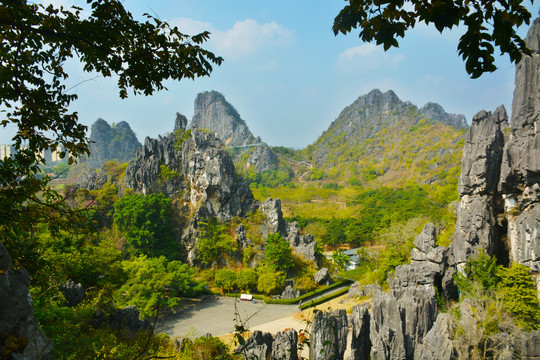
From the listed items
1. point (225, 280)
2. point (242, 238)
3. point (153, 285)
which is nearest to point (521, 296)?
point (225, 280)

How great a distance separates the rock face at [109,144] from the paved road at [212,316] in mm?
60604

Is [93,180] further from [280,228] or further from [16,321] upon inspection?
[16,321]

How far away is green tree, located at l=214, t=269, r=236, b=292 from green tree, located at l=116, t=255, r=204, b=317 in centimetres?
125

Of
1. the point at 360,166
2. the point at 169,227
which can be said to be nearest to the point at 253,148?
the point at 360,166

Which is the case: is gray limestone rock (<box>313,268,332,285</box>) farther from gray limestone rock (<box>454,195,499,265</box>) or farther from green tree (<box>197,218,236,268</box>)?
gray limestone rock (<box>454,195,499,265</box>)

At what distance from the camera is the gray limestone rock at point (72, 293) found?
983 centimetres

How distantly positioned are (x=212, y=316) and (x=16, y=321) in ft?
51.1

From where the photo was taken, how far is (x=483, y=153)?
14.9 metres

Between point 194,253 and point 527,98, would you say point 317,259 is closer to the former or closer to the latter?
point 194,253

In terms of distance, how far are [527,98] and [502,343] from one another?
11.3 m

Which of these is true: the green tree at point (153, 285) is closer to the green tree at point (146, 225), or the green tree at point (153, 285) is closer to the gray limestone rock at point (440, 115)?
the green tree at point (146, 225)

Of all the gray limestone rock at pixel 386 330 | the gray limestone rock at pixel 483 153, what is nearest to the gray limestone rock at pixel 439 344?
the gray limestone rock at pixel 386 330

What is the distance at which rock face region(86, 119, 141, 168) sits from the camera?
70750 millimetres

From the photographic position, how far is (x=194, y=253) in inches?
893
